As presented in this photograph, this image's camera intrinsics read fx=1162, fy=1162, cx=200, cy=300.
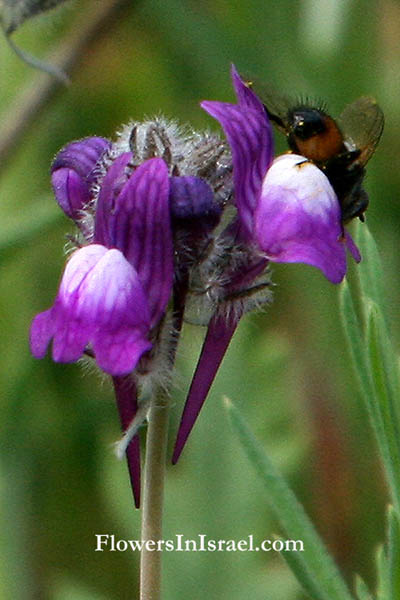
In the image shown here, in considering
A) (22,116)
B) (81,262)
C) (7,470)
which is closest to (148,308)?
(81,262)

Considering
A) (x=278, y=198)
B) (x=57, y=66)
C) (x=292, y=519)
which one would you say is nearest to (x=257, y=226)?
(x=278, y=198)

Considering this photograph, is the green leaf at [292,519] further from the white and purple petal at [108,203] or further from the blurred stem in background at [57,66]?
the blurred stem in background at [57,66]

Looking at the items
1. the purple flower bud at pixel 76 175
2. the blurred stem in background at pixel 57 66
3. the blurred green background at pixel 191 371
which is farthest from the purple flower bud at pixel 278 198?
the blurred stem in background at pixel 57 66

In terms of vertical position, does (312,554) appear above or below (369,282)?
below

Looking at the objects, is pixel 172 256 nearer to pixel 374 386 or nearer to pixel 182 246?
pixel 182 246

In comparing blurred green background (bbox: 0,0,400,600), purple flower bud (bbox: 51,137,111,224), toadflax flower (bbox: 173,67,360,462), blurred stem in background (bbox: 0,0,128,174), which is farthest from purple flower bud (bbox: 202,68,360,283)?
blurred stem in background (bbox: 0,0,128,174)

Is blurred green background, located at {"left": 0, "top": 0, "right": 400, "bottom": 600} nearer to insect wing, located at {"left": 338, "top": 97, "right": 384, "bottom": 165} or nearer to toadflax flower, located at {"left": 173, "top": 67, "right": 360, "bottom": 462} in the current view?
insect wing, located at {"left": 338, "top": 97, "right": 384, "bottom": 165}

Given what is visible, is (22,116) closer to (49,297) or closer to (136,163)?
(49,297)
